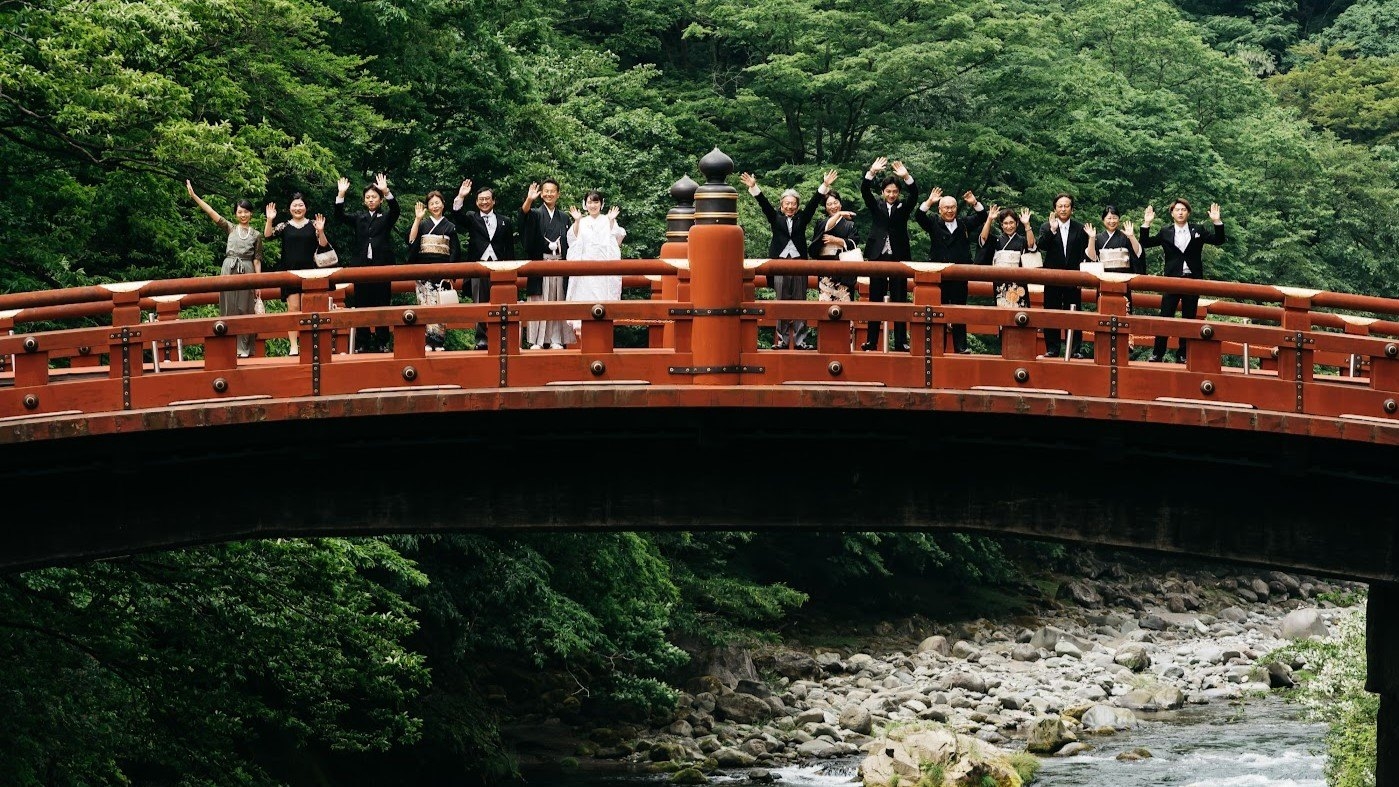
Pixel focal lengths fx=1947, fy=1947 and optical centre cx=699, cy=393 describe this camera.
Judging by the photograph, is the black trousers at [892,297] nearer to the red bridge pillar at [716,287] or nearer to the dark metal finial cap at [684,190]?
the dark metal finial cap at [684,190]

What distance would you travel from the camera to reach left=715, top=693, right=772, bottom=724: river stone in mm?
37000

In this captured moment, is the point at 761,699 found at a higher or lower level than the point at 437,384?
lower

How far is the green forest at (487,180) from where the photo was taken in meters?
22.6

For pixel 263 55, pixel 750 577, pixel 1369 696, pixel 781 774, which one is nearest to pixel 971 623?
pixel 750 577

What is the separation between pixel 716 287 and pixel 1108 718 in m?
23.6

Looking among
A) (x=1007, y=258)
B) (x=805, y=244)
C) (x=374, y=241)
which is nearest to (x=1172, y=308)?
(x=1007, y=258)

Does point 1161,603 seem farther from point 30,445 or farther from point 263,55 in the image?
point 30,445

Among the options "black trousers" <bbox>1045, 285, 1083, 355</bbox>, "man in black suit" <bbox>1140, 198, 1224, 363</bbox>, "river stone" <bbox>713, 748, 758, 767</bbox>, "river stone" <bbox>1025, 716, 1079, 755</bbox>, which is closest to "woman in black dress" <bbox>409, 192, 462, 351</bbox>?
"black trousers" <bbox>1045, 285, 1083, 355</bbox>

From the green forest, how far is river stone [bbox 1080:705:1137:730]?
6.27m

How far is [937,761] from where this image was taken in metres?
31.7

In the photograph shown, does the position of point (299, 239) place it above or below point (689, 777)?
above

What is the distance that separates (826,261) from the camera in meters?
16.6

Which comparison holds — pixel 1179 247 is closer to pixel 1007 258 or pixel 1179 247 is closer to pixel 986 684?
pixel 1007 258

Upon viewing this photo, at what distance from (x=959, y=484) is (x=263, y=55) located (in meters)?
15.9
